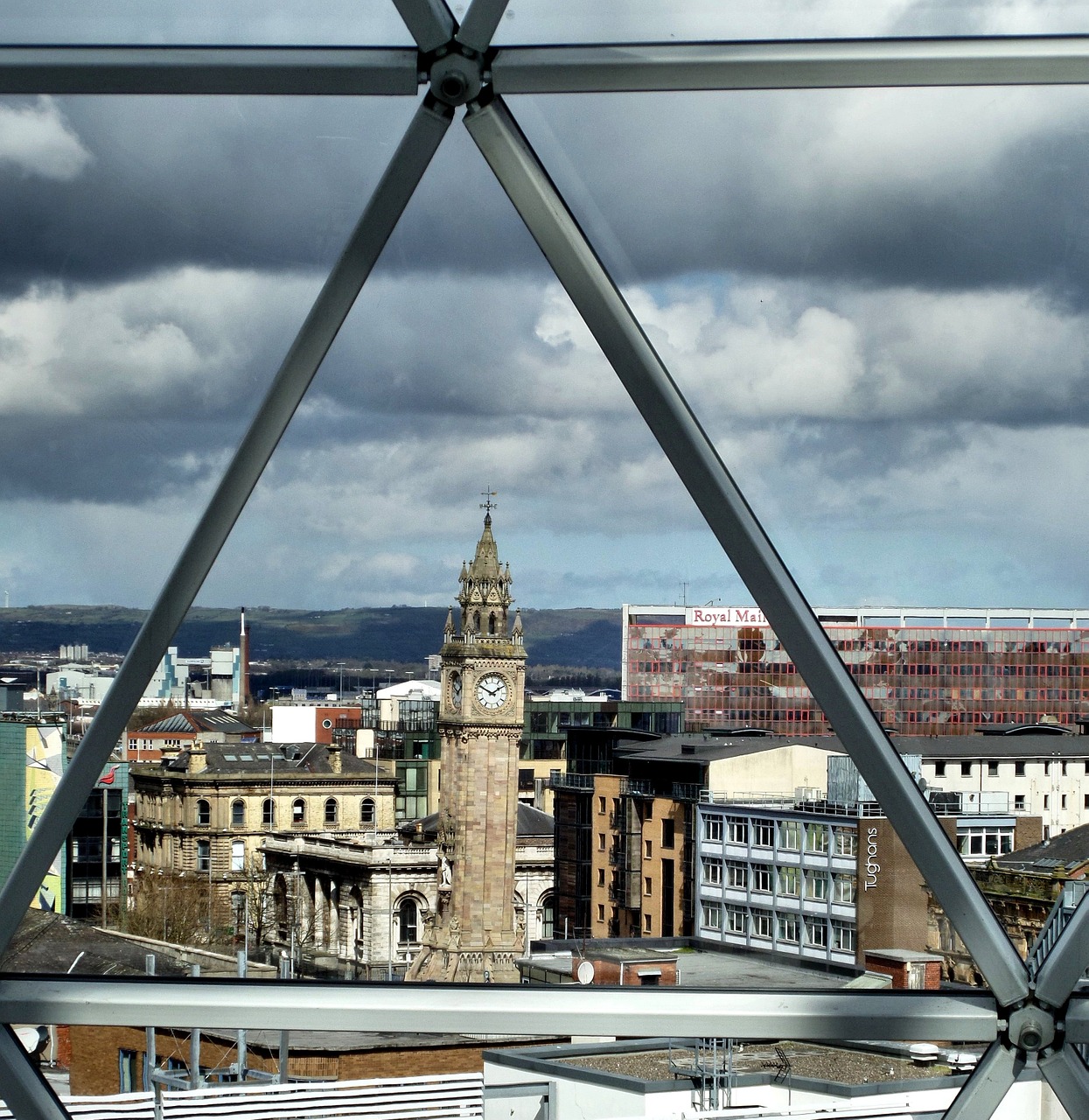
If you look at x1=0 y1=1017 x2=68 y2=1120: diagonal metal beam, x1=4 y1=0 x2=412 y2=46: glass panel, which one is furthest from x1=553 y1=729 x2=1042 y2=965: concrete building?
x1=4 y1=0 x2=412 y2=46: glass panel

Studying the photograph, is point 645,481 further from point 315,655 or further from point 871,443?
point 315,655

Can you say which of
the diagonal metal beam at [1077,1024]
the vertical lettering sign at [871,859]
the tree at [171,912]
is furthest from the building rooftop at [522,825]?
the diagonal metal beam at [1077,1024]

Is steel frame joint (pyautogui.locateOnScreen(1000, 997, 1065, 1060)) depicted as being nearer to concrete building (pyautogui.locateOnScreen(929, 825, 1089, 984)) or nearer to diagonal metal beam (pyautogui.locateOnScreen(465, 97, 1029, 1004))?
diagonal metal beam (pyautogui.locateOnScreen(465, 97, 1029, 1004))

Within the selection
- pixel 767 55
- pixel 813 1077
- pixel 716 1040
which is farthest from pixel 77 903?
pixel 767 55

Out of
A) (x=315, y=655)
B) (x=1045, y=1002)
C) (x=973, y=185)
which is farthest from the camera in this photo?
(x=315, y=655)

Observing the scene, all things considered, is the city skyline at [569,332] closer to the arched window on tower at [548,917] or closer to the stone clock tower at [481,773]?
the stone clock tower at [481,773]

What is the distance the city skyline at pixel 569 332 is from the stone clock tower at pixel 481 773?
A: 109 mm

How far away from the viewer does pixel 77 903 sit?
14.8 feet

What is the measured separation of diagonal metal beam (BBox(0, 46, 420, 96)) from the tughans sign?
5.36ft

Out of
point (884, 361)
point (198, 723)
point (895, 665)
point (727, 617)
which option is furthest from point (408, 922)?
point (884, 361)

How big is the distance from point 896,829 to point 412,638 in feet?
4.91

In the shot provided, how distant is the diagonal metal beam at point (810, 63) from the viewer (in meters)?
3.95

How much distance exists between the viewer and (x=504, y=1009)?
3.96m

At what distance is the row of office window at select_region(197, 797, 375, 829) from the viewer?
15.6 ft
